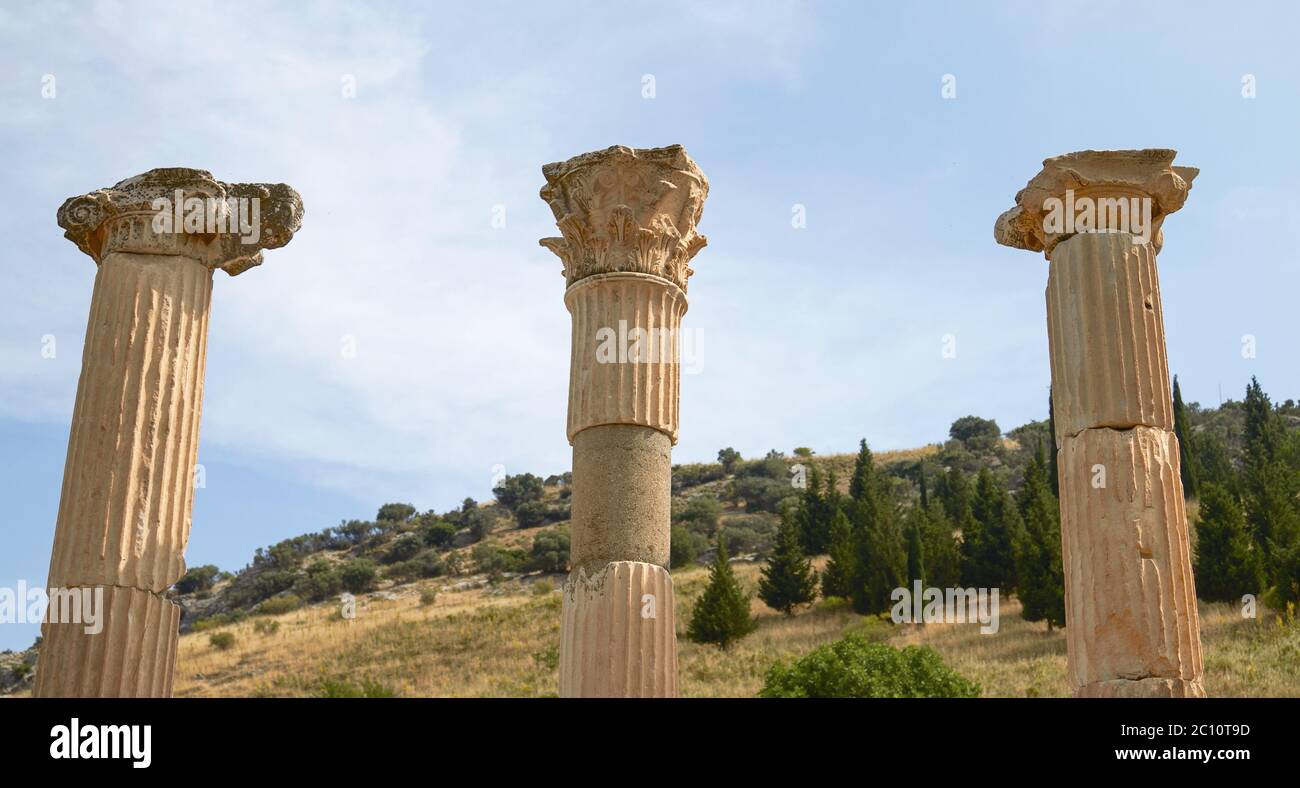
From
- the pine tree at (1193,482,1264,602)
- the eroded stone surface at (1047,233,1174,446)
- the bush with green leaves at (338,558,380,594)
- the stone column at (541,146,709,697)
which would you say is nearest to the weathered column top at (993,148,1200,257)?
the eroded stone surface at (1047,233,1174,446)

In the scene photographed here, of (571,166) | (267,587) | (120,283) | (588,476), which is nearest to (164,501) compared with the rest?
(120,283)

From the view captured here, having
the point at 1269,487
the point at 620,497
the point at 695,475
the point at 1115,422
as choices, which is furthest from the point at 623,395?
the point at 695,475

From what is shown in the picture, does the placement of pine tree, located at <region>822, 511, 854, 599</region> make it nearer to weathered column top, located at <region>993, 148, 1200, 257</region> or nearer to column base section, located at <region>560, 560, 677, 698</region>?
weathered column top, located at <region>993, 148, 1200, 257</region>

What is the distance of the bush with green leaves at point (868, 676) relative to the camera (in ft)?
103

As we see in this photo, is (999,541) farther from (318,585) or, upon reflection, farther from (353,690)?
(318,585)

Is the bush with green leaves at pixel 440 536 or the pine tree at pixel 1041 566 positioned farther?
the bush with green leaves at pixel 440 536

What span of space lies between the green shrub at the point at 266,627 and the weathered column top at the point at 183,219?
141 ft

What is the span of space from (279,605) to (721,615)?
24342 millimetres

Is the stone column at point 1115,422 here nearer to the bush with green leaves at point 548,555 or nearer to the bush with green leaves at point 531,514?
the bush with green leaves at point 548,555

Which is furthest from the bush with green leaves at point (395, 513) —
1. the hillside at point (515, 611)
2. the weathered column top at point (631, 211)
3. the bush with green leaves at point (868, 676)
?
the weathered column top at point (631, 211)

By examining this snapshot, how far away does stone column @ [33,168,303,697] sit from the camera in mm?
11016

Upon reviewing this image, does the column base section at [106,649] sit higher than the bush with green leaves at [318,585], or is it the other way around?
the bush with green leaves at [318,585]

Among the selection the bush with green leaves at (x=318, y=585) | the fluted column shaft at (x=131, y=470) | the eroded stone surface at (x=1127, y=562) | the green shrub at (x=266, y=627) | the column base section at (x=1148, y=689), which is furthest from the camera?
the bush with green leaves at (x=318, y=585)
